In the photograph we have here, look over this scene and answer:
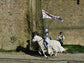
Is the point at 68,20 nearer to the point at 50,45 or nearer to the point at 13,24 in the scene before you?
the point at 50,45

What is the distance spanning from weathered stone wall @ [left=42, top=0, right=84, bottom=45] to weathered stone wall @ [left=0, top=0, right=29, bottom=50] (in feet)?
5.60

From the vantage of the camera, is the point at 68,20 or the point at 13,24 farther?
the point at 68,20

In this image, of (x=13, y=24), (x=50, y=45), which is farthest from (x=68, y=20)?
(x=13, y=24)

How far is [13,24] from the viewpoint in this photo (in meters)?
12.0

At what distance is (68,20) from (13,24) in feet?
13.4

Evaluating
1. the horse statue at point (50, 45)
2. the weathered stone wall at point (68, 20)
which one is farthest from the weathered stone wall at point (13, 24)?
the horse statue at point (50, 45)

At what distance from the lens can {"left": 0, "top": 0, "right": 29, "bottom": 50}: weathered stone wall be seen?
11930mm

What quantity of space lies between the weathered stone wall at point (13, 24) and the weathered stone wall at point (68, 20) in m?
1.71

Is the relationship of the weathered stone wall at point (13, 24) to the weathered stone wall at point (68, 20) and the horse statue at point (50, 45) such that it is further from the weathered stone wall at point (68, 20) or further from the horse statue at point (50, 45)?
the horse statue at point (50, 45)

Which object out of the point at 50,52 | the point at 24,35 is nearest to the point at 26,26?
the point at 24,35

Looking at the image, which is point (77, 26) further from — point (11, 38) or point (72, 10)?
point (11, 38)

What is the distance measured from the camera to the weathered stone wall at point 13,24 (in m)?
11.9

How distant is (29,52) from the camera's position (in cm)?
1151

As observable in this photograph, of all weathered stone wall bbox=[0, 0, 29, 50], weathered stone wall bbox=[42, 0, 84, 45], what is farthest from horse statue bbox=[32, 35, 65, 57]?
weathered stone wall bbox=[42, 0, 84, 45]
